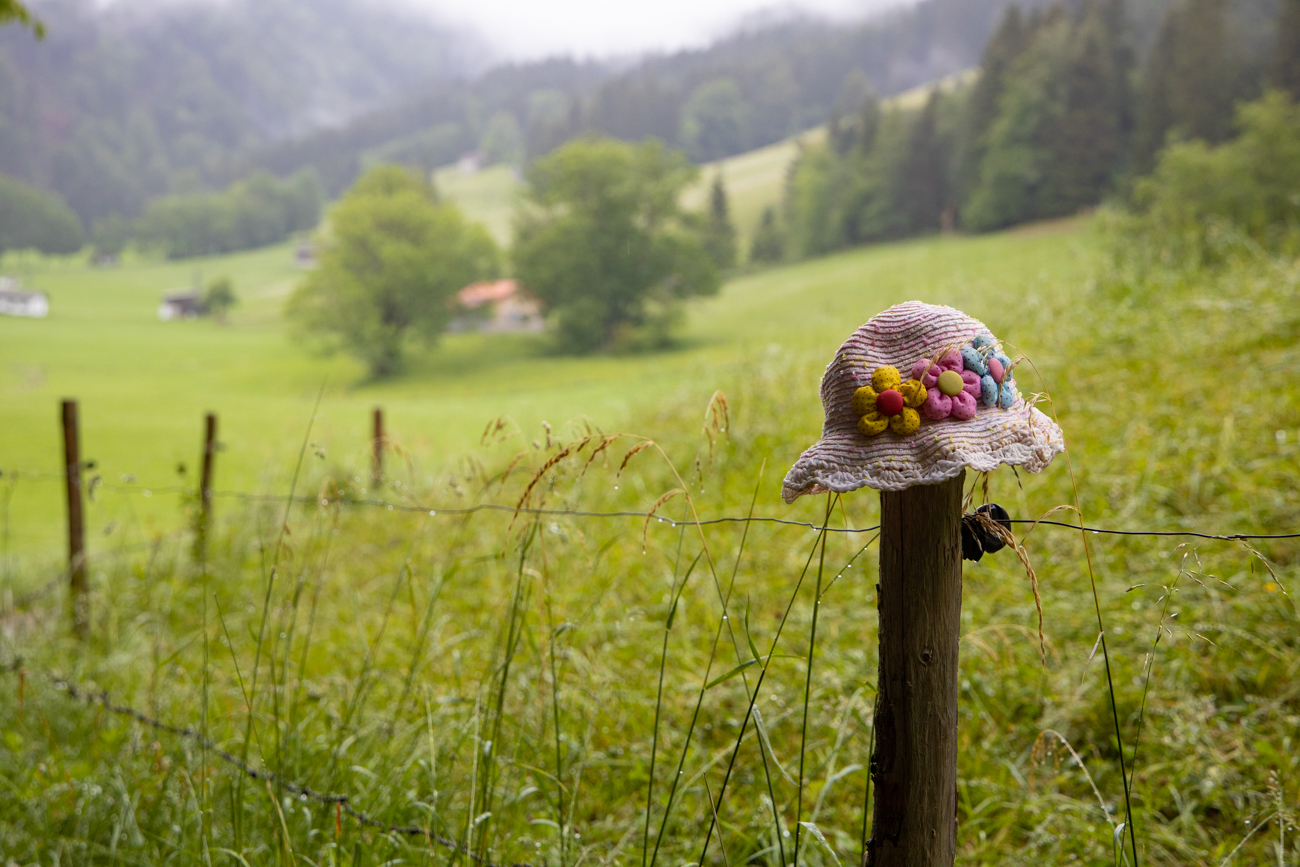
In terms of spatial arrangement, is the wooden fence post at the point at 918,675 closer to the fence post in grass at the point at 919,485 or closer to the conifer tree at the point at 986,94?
the fence post in grass at the point at 919,485

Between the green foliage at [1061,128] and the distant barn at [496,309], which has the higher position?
the green foliage at [1061,128]

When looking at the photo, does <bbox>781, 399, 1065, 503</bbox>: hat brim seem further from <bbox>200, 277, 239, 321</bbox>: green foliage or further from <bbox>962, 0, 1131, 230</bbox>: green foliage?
<bbox>200, 277, 239, 321</bbox>: green foliage

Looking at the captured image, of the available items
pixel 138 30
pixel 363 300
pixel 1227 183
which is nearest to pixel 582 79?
pixel 138 30

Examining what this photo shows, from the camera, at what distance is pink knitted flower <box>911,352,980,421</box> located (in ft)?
2.43

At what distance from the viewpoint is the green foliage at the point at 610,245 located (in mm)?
15695

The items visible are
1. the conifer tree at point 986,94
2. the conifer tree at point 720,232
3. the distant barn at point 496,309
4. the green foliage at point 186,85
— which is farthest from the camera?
the conifer tree at point 720,232

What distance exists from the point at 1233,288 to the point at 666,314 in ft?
37.0

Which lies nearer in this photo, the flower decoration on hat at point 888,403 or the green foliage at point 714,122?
the flower decoration on hat at point 888,403

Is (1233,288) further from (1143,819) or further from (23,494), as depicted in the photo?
(23,494)

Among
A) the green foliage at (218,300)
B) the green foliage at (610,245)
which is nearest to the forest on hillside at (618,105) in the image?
the green foliage at (218,300)

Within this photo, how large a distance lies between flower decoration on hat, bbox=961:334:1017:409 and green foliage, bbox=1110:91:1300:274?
710cm

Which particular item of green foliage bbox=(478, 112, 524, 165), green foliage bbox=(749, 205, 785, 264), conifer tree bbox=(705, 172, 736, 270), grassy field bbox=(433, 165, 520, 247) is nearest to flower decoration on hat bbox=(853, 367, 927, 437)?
conifer tree bbox=(705, 172, 736, 270)

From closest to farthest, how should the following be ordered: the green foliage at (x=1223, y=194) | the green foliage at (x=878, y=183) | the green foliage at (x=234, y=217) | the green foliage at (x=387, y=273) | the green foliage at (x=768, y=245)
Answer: the green foliage at (x=1223, y=194) < the green foliage at (x=878, y=183) < the green foliage at (x=387, y=273) < the green foliage at (x=768, y=245) < the green foliage at (x=234, y=217)

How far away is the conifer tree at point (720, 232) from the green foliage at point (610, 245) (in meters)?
0.57
